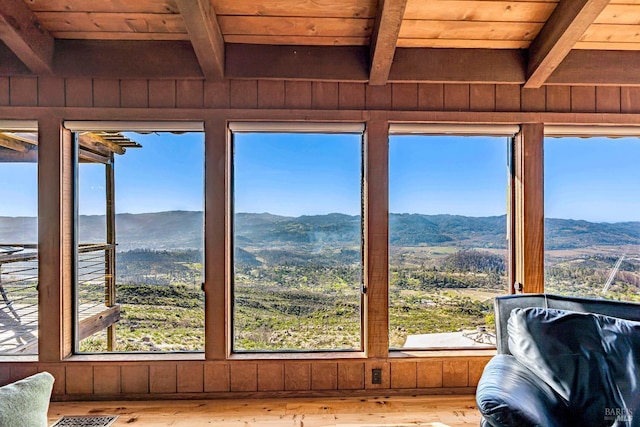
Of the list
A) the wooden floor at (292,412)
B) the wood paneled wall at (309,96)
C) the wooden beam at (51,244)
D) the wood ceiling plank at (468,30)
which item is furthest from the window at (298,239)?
the wooden beam at (51,244)

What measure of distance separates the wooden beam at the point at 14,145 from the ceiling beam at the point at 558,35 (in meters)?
3.71

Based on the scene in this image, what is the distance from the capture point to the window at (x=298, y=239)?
266cm

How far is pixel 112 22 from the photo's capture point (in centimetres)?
228

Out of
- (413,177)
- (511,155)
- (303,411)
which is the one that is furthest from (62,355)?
(511,155)

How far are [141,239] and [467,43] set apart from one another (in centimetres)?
283

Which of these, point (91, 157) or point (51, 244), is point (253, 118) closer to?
point (91, 157)

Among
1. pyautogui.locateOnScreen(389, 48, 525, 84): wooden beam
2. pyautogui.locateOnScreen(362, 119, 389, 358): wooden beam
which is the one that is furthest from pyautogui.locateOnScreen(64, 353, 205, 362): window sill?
pyautogui.locateOnScreen(389, 48, 525, 84): wooden beam

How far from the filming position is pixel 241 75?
2.48 meters

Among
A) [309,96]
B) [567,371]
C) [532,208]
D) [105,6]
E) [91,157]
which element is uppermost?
[105,6]

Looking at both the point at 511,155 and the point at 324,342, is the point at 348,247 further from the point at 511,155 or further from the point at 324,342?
the point at 511,155

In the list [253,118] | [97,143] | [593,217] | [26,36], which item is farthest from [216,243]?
[593,217]

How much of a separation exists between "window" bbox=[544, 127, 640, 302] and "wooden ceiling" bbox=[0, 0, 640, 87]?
53cm

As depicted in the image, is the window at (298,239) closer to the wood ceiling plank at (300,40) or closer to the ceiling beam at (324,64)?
the ceiling beam at (324,64)

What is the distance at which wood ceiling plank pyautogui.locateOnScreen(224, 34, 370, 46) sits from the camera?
2412 mm
